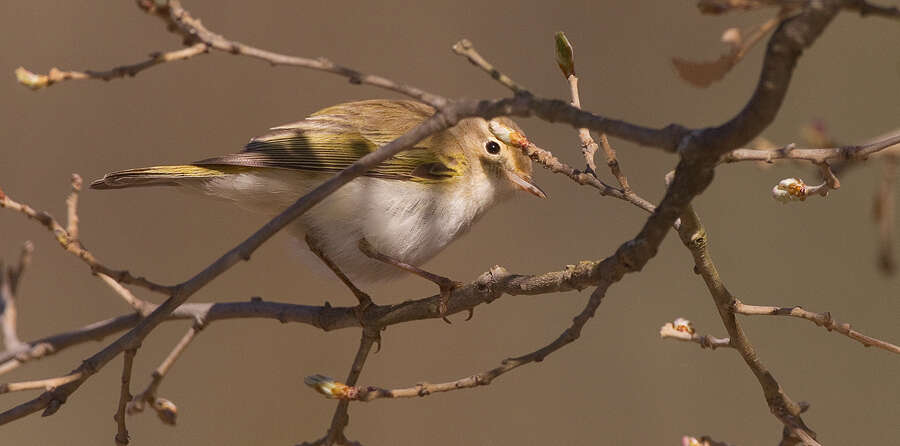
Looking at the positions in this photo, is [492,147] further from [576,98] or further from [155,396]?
[155,396]

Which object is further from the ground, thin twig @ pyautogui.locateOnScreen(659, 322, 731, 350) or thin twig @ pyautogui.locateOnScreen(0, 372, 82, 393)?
thin twig @ pyautogui.locateOnScreen(659, 322, 731, 350)

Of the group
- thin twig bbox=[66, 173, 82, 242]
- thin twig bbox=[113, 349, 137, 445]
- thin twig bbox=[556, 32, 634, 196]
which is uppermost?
thin twig bbox=[556, 32, 634, 196]

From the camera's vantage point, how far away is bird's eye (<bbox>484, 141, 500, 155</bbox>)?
8.06ft

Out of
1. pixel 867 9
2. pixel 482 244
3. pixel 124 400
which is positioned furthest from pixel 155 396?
pixel 482 244

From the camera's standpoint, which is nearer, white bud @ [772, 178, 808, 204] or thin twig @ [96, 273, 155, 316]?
white bud @ [772, 178, 808, 204]

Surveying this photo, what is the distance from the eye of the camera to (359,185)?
2191 mm

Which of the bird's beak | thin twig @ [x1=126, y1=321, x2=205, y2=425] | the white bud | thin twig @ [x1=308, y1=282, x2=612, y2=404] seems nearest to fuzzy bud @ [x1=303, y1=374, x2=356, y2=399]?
thin twig @ [x1=308, y1=282, x2=612, y2=404]

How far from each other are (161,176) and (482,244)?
2123mm

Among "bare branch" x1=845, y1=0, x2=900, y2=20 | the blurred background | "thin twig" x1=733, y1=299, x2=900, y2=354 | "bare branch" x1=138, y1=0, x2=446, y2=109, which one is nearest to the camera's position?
"bare branch" x1=845, y1=0, x2=900, y2=20

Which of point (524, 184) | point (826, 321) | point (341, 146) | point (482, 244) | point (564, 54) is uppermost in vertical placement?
point (482, 244)

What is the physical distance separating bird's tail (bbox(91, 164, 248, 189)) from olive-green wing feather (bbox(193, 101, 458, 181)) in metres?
0.03

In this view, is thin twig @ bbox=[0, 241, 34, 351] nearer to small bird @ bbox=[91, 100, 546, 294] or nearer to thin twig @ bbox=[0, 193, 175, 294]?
thin twig @ bbox=[0, 193, 175, 294]

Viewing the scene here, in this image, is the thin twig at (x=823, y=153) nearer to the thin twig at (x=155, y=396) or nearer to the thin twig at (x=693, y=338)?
the thin twig at (x=693, y=338)

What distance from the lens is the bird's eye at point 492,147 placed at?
2.46 metres
